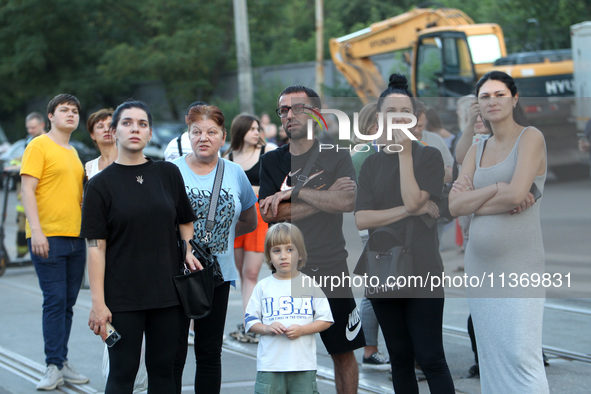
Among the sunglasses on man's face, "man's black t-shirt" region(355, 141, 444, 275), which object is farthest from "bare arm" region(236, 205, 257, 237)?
"man's black t-shirt" region(355, 141, 444, 275)

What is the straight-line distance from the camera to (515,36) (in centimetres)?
2584

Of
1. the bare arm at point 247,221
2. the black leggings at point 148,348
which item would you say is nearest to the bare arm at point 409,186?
the bare arm at point 247,221

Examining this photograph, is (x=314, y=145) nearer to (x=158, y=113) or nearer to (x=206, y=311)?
(x=206, y=311)

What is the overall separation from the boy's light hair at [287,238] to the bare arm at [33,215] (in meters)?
1.89

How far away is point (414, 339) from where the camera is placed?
429cm

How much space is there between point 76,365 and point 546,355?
11.4 ft

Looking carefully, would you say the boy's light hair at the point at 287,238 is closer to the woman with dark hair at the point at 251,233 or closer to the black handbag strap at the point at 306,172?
the black handbag strap at the point at 306,172

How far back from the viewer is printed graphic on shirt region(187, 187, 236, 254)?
4.68 metres

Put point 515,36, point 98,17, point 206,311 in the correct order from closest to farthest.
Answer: point 206,311 < point 515,36 < point 98,17

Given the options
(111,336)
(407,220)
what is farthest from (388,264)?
(111,336)

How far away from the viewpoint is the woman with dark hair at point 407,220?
425cm

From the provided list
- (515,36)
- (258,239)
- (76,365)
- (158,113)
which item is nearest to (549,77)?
(515,36)

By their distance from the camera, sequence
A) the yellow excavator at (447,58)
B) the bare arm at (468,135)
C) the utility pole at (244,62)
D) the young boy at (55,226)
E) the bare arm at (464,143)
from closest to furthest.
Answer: the bare arm at (468,135) → the bare arm at (464,143) → the young boy at (55,226) → the yellow excavator at (447,58) → the utility pole at (244,62)

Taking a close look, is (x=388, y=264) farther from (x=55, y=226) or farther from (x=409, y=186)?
(x=55, y=226)
